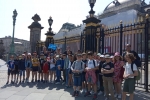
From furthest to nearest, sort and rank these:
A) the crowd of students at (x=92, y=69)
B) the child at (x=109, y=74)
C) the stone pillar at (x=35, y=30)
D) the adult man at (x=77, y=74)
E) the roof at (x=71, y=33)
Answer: the stone pillar at (x=35, y=30) < the roof at (x=71, y=33) < the adult man at (x=77, y=74) < the child at (x=109, y=74) < the crowd of students at (x=92, y=69)

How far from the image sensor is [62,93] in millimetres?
7016

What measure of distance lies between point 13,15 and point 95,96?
20.6 m

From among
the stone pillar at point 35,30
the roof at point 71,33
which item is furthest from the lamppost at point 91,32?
the stone pillar at point 35,30

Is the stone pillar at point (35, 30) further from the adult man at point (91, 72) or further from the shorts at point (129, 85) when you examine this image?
the shorts at point (129, 85)

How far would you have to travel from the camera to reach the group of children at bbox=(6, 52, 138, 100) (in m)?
5.31

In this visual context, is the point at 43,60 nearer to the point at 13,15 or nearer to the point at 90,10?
the point at 90,10

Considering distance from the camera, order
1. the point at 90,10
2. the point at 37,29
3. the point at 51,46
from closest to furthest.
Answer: the point at 90,10 < the point at 51,46 < the point at 37,29

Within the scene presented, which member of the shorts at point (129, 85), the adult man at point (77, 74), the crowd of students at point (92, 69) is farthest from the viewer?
the adult man at point (77, 74)

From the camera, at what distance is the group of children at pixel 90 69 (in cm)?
531

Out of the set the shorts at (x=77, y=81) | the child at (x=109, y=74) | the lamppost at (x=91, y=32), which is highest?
the lamppost at (x=91, y=32)

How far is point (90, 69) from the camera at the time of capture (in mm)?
6555

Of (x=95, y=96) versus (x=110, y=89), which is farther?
(x=95, y=96)

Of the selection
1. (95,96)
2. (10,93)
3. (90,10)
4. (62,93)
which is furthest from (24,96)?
(90,10)

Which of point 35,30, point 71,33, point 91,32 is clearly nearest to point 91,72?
point 91,32
